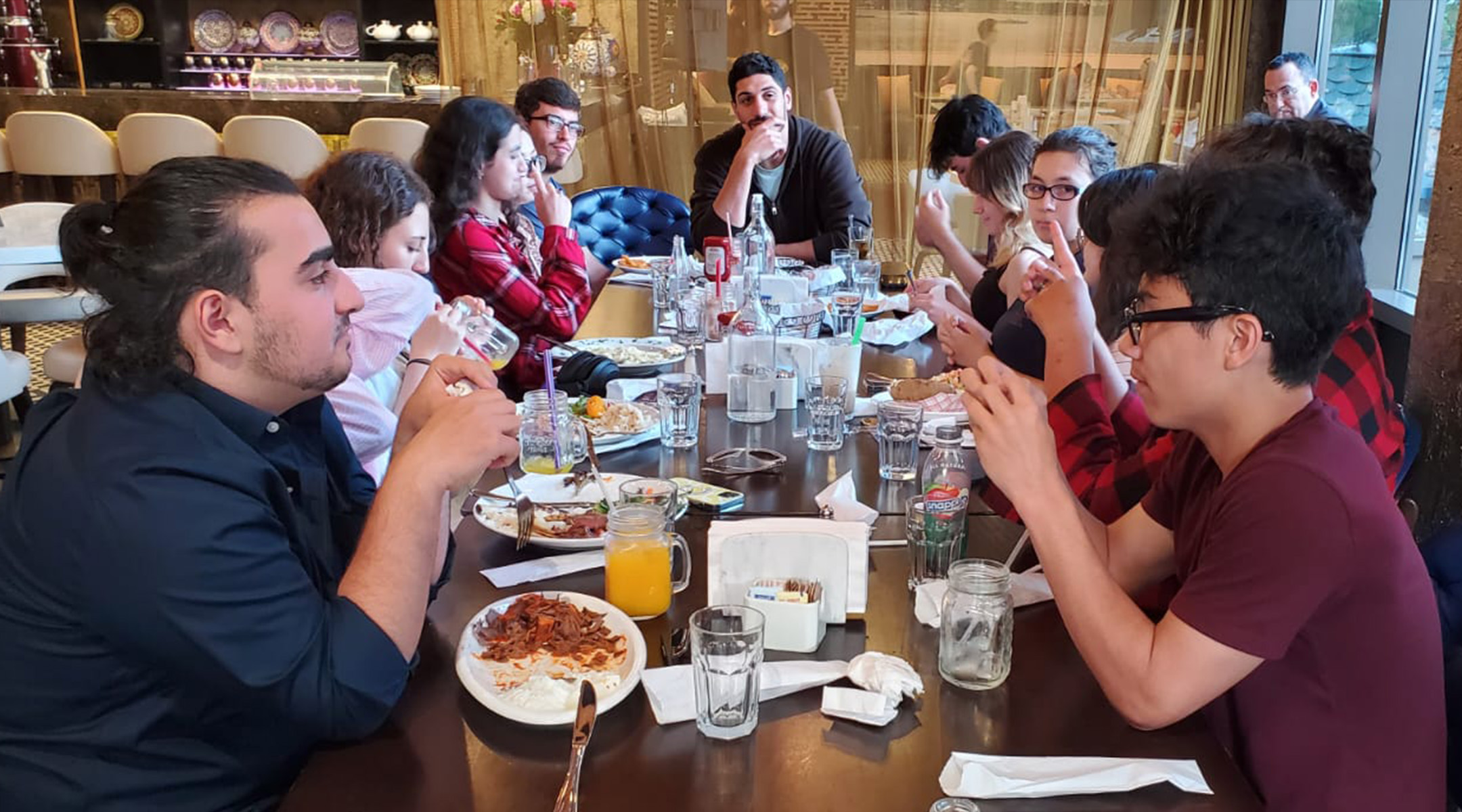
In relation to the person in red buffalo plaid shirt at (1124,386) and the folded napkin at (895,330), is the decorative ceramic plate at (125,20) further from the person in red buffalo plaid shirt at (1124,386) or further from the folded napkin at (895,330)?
the person in red buffalo plaid shirt at (1124,386)

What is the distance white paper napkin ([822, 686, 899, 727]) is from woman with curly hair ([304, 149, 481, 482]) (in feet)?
3.85

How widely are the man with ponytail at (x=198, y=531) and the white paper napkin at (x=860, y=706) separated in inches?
18.0

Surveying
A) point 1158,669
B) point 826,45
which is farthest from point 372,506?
point 826,45

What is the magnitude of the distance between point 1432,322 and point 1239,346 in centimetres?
136

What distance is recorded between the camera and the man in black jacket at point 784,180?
4164 mm

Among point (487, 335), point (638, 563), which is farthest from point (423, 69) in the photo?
point (638, 563)

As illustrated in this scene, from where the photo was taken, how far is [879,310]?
3.24 meters

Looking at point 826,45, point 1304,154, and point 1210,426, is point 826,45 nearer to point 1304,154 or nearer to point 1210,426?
point 1304,154

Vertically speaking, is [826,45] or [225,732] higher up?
[826,45]

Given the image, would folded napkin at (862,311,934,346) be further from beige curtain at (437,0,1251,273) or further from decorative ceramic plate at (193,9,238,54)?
decorative ceramic plate at (193,9,238,54)

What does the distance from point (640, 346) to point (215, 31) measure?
21.8 ft

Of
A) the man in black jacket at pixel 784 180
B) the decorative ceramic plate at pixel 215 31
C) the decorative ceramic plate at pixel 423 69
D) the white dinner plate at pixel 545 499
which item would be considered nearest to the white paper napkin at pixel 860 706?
the white dinner plate at pixel 545 499

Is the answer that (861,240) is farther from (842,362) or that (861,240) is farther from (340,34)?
(340,34)

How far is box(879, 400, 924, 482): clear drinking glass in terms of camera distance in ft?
5.99
